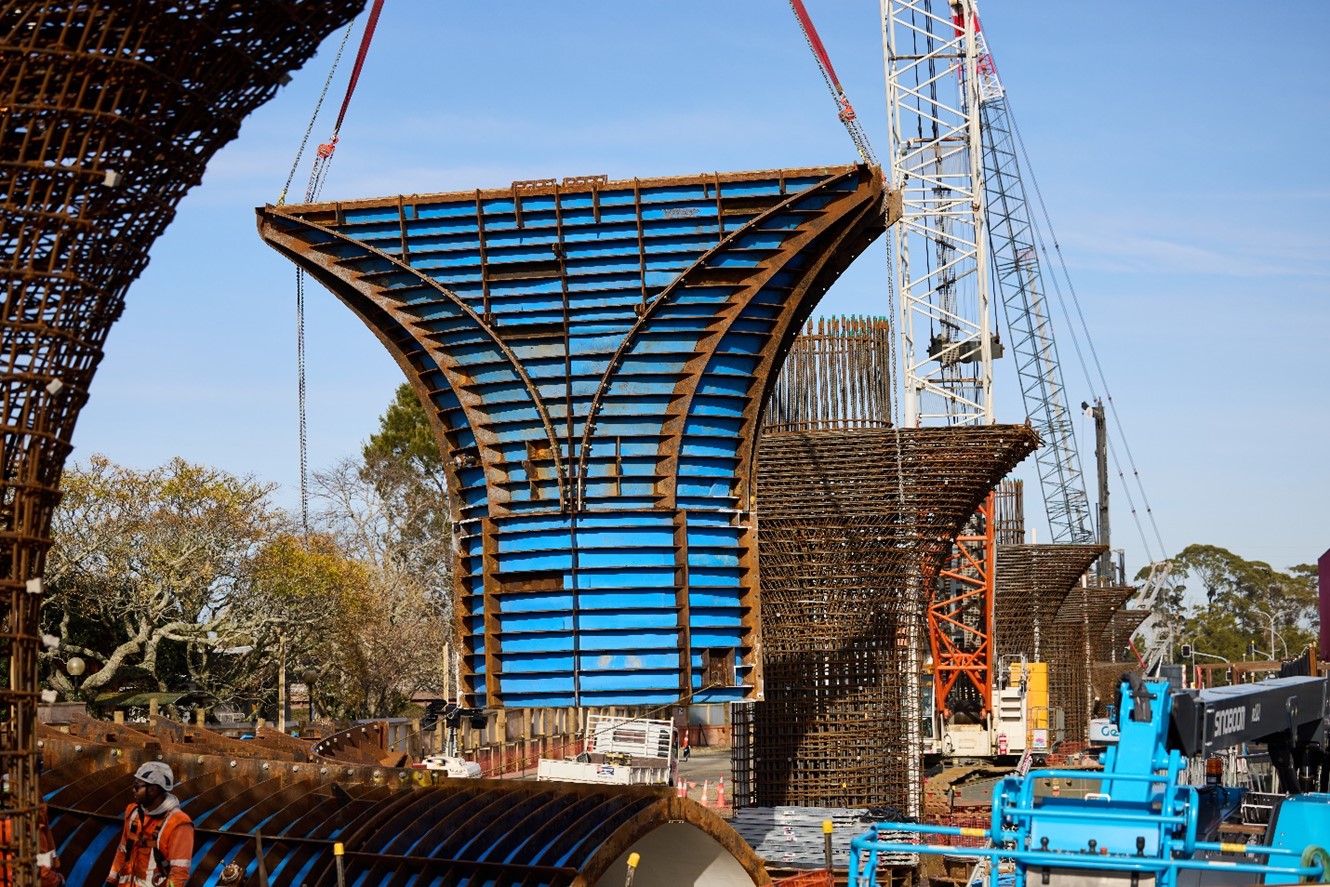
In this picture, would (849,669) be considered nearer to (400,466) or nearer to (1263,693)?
(1263,693)

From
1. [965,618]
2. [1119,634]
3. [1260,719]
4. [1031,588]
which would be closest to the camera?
[1260,719]

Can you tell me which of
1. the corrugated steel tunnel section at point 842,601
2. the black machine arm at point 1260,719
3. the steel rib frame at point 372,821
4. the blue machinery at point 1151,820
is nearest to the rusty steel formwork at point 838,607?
the corrugated steel tunnel section at point 842,601

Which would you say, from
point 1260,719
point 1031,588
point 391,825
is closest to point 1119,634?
point 1031,588

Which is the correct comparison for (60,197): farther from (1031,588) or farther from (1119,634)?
(1119,634)

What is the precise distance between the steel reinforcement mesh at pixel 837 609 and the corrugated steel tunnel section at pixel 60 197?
63.7 feet

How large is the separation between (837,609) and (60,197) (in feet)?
67.5

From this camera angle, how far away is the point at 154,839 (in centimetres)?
1055

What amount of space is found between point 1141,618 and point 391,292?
7581 centimetres

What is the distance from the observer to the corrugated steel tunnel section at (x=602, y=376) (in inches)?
995

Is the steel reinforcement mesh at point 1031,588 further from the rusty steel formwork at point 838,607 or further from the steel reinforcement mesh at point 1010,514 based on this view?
the rusty steel formwork at point 838,607

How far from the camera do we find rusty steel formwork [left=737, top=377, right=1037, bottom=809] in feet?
94.9

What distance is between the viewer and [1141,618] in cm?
9438

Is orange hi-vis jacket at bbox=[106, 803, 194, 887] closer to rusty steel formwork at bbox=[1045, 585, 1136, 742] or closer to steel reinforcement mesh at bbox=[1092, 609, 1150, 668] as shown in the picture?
rusty steel formwork at bbox=[1045, 585, 1136, 742]

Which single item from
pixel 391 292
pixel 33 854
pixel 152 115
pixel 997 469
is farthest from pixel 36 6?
pixel 997 469
